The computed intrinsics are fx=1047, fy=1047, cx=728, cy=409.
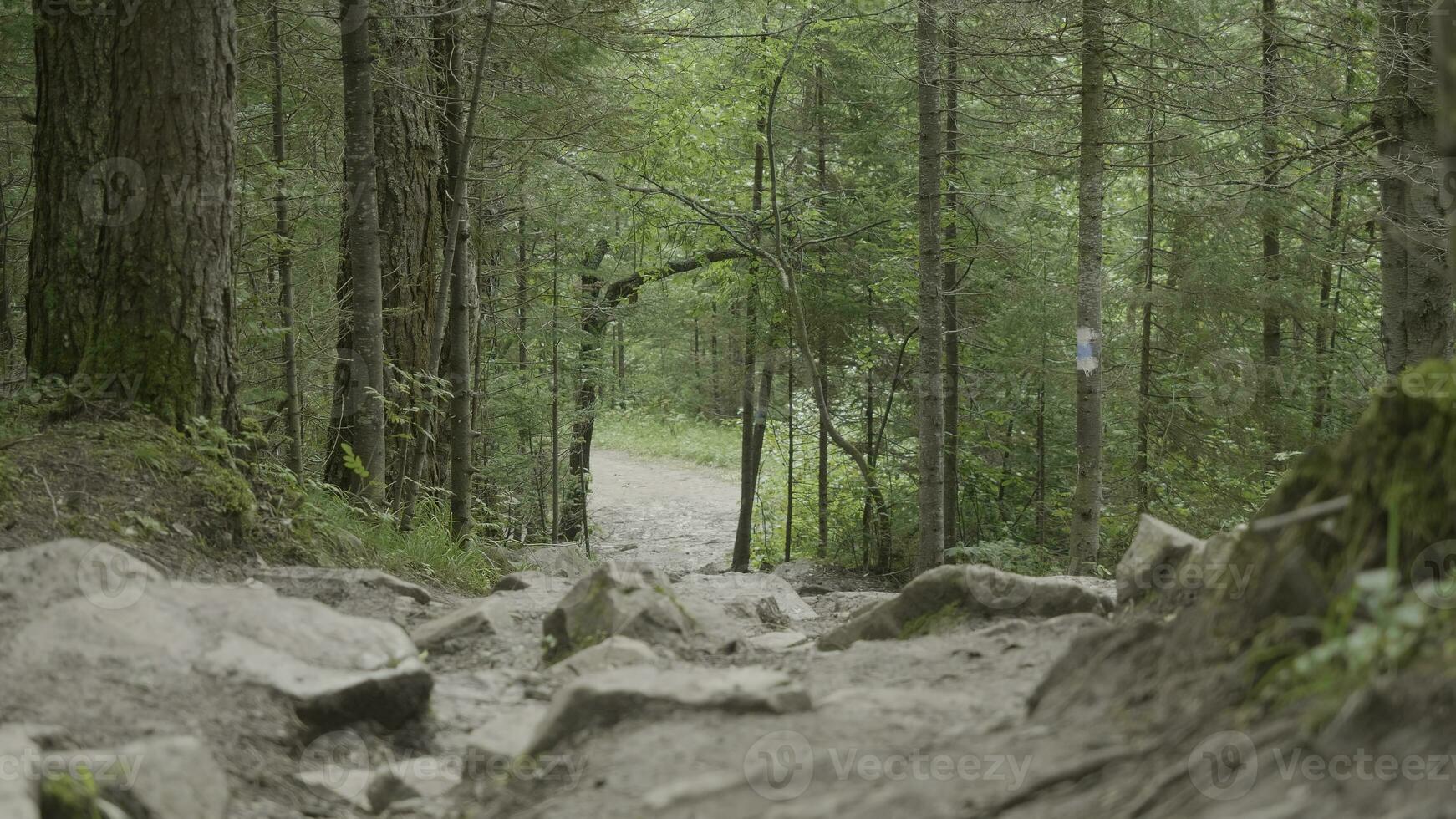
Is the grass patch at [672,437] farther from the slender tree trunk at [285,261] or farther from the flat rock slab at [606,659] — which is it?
the flat rock slab at [606,659]

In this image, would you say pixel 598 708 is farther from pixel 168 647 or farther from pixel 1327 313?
pixel 1327 313

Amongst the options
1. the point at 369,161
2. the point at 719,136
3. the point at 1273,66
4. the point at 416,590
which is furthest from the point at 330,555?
the point at 719,136

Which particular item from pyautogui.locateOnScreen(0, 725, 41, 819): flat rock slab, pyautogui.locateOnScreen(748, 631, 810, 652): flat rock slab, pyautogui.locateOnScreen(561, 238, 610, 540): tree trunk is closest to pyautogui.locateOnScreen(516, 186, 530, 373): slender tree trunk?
pyautogui.locateOnScreen(561, 238, 610, 540): tree trunk

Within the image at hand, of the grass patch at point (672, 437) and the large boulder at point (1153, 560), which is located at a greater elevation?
the large boulder at point (1153, 560)

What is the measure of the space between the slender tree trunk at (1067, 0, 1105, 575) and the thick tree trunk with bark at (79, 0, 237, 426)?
6778 mm

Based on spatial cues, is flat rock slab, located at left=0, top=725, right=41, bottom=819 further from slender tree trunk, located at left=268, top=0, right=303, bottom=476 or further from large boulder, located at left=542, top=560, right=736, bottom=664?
slender tree trunk, located at left=268, top=0, right=303, bottom=476

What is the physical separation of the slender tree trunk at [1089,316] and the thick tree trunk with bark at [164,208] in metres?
6.78

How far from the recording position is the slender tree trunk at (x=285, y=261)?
770 centimetres

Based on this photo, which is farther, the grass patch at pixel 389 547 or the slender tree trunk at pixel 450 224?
A: the slender tree trunk at pixel 450 224

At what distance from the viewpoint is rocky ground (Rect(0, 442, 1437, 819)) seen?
2.37 metres

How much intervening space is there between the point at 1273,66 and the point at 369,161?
8.15 meters

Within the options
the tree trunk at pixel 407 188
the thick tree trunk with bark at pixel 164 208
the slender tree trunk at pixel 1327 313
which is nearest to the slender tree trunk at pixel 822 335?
the slender tree trunk at pixel 1327 313

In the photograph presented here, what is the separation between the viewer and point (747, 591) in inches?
307

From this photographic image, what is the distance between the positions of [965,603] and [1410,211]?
612 centimetres
